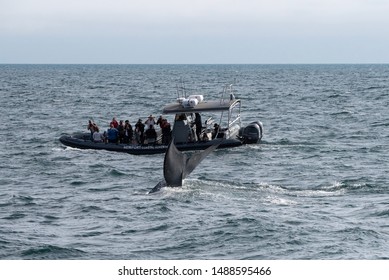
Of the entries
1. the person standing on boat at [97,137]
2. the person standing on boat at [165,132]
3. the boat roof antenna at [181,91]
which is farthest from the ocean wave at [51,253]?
the person standing on boat at [97,137]

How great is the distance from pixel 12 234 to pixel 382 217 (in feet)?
31.4

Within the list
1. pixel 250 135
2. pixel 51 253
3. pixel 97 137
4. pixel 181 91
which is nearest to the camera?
pixel 51 253

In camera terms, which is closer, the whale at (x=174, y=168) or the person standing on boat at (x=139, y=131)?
the whale at (x=174, y=168)

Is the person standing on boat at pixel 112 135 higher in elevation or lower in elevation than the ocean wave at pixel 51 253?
higher

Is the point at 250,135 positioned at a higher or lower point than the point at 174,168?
lower

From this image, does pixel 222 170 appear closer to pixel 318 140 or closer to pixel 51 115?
pixel 318 140

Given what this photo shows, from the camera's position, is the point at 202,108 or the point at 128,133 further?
the point at 128,133

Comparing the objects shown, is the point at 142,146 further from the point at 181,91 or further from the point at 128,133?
the point at 181,91

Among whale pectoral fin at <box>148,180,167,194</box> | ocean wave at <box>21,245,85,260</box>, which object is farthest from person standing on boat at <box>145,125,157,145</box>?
ocean wave at <box>21,245,85,260</box>

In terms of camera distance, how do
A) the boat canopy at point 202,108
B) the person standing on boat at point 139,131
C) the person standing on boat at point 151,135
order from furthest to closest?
the person standing on boat at point 151,135, the person standing on boat at point 139,131, the boat canopy at point 202,108

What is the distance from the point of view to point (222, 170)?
1224 inches

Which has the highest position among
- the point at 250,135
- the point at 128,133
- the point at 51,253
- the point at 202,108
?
the point at 202,108

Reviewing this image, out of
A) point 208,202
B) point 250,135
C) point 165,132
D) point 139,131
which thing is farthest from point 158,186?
point 250,135

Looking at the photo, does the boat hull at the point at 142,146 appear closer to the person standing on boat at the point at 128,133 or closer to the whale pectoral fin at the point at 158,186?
the person standing on boat at the point at 128,133
